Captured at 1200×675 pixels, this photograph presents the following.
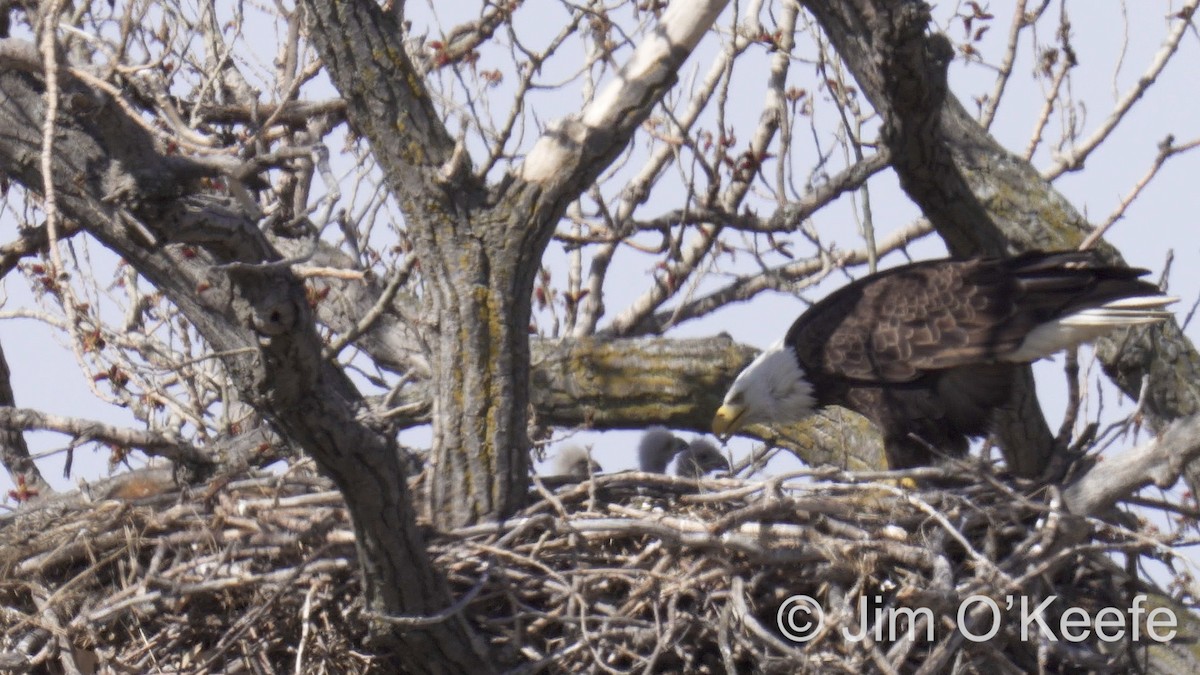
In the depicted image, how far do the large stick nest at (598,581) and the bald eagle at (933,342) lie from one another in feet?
3.04

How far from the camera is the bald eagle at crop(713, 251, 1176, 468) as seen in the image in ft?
16.2

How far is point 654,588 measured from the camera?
394 cm

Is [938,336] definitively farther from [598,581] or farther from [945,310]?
[598,581]

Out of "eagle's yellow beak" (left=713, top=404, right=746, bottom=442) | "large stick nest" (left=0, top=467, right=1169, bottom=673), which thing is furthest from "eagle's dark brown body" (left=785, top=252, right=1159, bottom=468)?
"large stick nest" (left=0, top=467, right=1169, bottom=673)

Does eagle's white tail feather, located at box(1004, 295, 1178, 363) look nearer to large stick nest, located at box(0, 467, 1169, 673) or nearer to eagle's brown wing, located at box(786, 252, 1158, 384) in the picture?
eagle's brown wing, located at box(786, 252, 1158, 384)

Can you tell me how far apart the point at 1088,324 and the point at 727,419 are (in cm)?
128

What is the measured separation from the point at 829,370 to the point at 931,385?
0.37 m

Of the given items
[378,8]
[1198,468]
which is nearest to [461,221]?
[378,8]

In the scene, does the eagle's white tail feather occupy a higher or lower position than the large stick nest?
higher

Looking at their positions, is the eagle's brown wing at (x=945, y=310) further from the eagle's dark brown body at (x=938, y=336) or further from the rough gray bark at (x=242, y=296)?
the rough gray bark at (x=242, y=296)

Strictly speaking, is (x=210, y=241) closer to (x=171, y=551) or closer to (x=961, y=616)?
(x=171, y=551)

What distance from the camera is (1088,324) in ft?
16.2

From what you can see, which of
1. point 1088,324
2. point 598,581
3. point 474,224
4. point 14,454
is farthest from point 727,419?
point 14,454

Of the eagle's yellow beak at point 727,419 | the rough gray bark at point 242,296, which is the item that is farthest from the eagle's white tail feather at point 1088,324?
the rough gray bark at point 242,296
